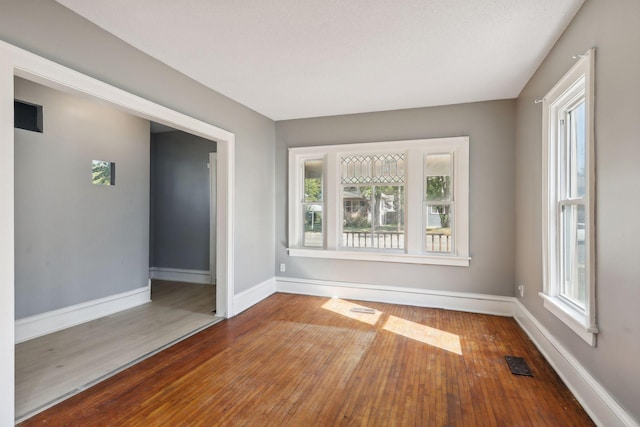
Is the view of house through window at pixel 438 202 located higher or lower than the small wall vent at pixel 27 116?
lower

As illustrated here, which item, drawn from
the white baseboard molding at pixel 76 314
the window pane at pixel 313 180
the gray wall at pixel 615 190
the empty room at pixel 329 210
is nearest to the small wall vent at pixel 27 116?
the empty room at pixel 329 210

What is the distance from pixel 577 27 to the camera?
2322mm

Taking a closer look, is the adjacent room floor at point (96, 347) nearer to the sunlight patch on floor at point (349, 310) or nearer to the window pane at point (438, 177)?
the sunlight patch on floor at point (349, 310)

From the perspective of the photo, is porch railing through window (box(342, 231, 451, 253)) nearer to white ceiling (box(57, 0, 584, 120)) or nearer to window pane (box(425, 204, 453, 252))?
window pane (box(425, 204, 453, 252))

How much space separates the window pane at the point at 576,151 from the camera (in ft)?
8.13

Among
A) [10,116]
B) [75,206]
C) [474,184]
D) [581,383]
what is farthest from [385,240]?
[10,116]

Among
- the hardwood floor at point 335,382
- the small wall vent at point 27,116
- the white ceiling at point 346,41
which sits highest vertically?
the white ceiling at point 346,41

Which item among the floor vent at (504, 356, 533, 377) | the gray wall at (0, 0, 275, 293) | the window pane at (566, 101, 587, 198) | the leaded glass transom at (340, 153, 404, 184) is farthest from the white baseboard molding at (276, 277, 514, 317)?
the window pane at (566, 101, 587, 198)

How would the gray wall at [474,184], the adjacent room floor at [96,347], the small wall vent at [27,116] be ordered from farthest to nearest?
the gray wall at [474,184]
the small wall vent at [27,116]
the adjacent room floor at [96,347]

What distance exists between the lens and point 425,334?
352 cm

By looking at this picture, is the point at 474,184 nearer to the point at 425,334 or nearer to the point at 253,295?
the point at 425,334

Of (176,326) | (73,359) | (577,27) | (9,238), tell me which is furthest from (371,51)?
(73,359)

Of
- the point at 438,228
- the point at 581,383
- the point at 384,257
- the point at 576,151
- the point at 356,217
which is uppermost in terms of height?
the point at 576,151

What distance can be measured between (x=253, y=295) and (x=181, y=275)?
204 centimetres
